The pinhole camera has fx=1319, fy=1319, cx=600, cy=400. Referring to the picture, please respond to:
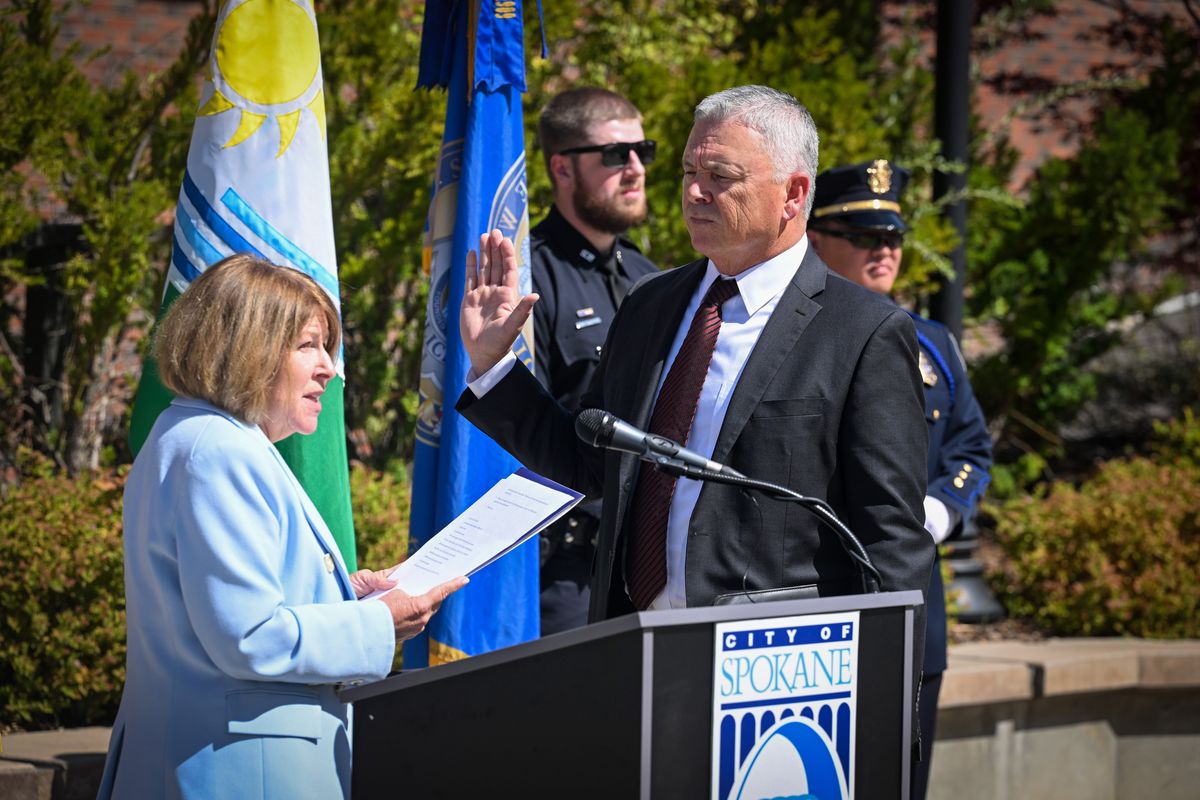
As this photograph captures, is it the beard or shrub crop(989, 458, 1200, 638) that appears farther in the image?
shrub crop(989, 458, 1200, 638)

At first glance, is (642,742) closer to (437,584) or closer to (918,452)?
(437,584)

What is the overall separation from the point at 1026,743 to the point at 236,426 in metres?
4.22

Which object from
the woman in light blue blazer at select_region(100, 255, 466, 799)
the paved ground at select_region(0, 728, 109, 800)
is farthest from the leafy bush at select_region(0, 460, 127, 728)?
the woman in light blue blazer at select_region(100, 255, 466, 799)

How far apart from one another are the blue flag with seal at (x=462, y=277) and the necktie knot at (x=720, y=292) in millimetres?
1038

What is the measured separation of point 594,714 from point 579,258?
2253 mm

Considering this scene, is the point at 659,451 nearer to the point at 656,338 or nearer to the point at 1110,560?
the point at 656,338

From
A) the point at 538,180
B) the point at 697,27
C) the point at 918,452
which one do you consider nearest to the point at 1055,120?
the point at 697,27

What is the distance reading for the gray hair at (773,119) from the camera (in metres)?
2.61

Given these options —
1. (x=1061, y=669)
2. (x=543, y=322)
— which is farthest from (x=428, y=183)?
(x=1061, y=669)

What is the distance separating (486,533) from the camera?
243cm

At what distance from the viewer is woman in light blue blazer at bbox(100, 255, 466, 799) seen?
85.4 inches

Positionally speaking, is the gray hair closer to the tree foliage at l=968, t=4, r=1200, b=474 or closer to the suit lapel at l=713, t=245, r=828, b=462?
the suit lapel at l=713, t=245, r=828, b=462

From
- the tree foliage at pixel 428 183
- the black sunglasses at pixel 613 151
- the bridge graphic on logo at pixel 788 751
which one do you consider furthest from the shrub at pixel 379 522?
the bridge graphic on logo at pixel 788 751

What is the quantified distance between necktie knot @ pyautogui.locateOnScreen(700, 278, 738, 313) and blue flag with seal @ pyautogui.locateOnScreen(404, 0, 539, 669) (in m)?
1.04
